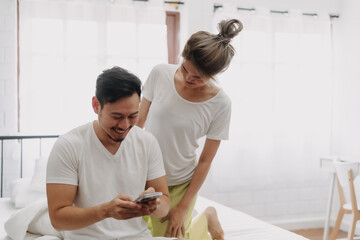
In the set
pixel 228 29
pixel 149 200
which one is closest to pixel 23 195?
pixel 149 200

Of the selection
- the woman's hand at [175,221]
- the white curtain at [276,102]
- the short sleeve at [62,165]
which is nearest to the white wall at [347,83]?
the white curtain at [276,102]

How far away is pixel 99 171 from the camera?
4.37 feet

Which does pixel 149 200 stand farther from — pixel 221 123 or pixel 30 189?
pixel 30 189

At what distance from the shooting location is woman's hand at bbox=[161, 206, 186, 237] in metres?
1.64

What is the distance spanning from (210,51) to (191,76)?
0.12m

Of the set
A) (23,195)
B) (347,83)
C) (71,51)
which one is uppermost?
(71,51)

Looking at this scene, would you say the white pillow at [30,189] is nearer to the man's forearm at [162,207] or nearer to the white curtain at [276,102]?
the man's forearm at [162,207]

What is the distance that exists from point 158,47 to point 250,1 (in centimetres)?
98

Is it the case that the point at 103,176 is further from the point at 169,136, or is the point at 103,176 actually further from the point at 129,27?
the point at 129,27

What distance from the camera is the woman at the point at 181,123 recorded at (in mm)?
1615

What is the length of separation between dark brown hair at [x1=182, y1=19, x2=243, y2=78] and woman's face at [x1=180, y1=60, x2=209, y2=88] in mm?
21

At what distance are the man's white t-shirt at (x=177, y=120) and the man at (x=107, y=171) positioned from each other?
19 cm

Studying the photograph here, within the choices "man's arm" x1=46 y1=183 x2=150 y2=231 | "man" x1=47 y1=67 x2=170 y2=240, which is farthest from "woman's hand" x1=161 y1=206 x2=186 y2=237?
"man's arm" x1=46 y1=183 x2=150 y2=231

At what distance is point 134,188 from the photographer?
1.39 meters
